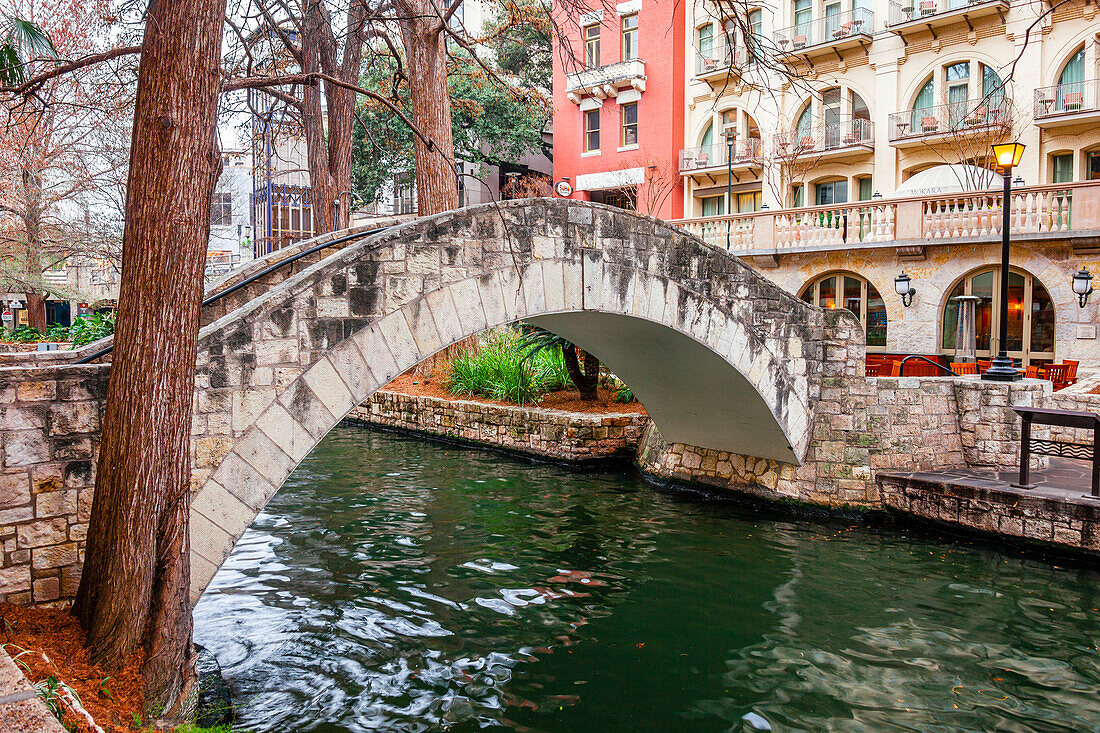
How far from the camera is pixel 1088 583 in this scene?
7.64 metres

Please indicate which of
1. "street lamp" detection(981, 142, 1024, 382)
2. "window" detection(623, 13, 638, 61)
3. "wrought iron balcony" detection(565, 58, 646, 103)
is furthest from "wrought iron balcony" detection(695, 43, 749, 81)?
"street lamp" detection(981, 142, 1024, 382)

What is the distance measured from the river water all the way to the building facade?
7412 mm

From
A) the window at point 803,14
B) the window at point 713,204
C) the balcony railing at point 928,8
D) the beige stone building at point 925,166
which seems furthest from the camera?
the window at point 713,204

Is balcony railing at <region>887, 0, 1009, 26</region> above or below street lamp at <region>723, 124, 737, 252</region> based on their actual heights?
above

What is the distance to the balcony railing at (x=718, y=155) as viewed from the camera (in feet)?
77.4

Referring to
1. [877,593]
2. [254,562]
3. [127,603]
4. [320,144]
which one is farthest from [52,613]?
[320,144]

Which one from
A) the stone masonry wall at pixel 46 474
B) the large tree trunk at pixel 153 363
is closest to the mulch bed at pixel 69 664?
the large tree trunk at pixel 153 363

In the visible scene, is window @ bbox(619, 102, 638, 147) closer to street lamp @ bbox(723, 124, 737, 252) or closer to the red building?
the red building

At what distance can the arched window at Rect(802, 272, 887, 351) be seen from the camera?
17.8 meters

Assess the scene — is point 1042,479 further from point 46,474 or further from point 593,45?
point 593,45

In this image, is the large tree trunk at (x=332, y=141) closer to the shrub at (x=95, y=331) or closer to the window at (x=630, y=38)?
the shrub at (x=95, y=331)

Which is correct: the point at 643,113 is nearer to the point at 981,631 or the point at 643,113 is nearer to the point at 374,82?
the point at 374,82

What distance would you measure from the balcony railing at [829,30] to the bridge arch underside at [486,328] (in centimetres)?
1381

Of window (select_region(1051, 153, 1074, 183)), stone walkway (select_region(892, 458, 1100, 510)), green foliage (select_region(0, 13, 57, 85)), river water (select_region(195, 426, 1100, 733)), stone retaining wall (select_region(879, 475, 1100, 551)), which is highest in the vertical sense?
window (select_region(1051, 153, 1074, 183))
